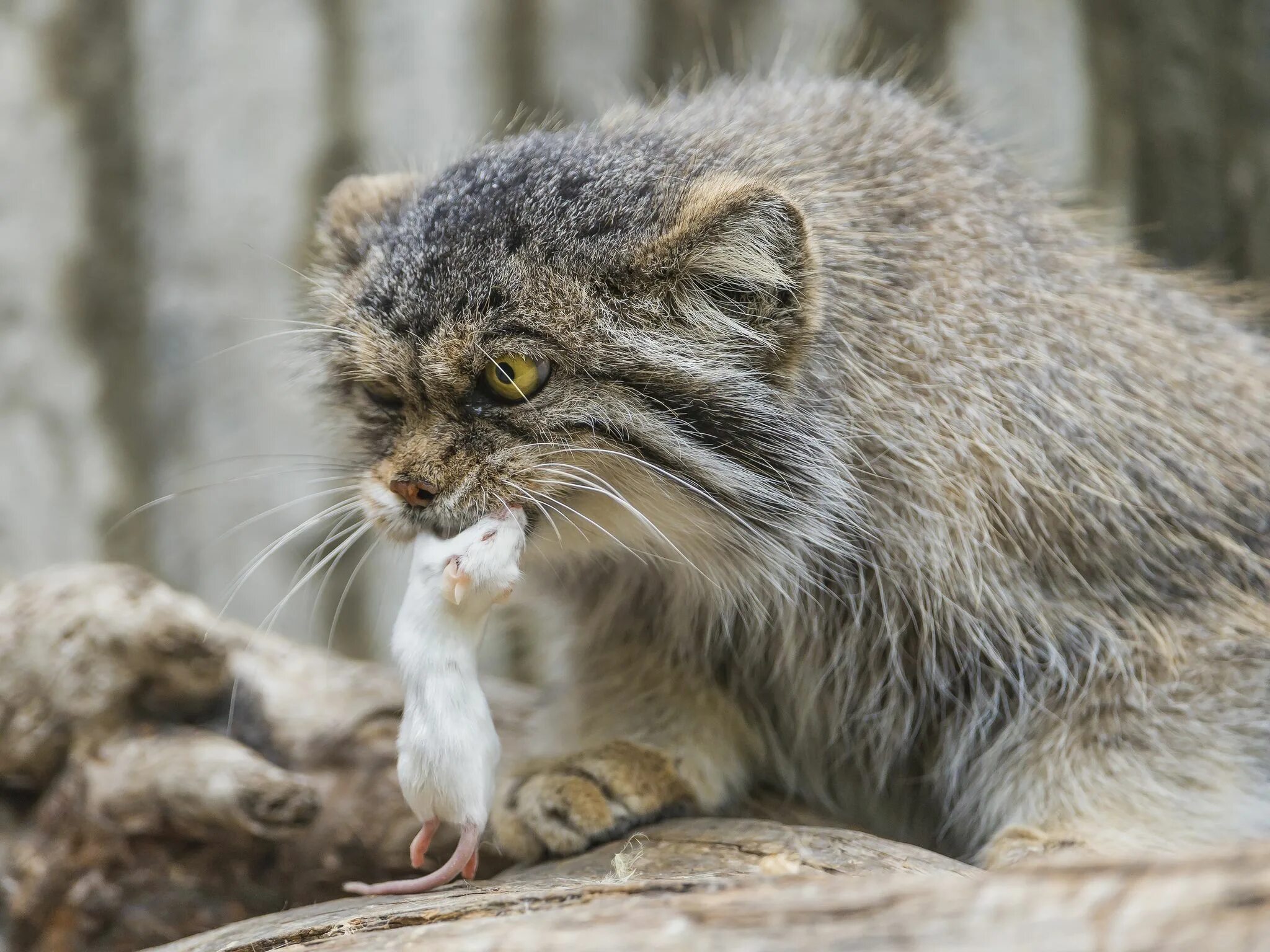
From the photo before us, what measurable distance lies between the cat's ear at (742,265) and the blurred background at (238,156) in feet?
6.96

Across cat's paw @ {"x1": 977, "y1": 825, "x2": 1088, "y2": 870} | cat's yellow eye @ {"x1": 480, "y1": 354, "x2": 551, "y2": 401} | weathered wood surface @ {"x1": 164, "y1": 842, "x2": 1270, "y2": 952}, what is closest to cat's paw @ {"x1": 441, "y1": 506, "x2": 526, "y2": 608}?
cat's yellow eye @ {"x1": 480, "y1": 354, "x2": 551, "y2": 401}

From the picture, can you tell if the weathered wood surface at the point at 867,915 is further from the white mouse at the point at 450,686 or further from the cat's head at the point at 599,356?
the cat's head at the point at 599,356

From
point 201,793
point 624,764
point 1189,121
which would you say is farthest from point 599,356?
point 1189,121

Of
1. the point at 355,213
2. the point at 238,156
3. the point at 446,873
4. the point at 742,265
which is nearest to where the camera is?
the point at 446,873

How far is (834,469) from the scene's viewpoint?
2.43 metres

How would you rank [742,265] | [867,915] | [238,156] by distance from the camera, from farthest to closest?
[238,156]
[742,265]
[867,915]

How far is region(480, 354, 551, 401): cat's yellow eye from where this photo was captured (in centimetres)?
228

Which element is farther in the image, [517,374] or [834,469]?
[834,469]

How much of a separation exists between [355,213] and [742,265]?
1.03 metres

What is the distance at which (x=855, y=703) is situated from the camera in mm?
2729

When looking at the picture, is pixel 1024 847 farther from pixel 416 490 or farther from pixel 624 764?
pixel 416 490

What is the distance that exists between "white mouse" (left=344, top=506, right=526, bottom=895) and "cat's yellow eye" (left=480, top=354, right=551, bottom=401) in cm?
23

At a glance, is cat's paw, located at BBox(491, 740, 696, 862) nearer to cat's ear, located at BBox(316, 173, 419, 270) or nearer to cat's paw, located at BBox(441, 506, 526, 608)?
cat's paw, located at BBox(441, 506, 526, 608)

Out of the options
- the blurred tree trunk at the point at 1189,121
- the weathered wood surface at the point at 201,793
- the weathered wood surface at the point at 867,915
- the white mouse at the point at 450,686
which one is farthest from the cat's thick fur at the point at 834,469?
the blurred tree trunk at the point at 1189,121
